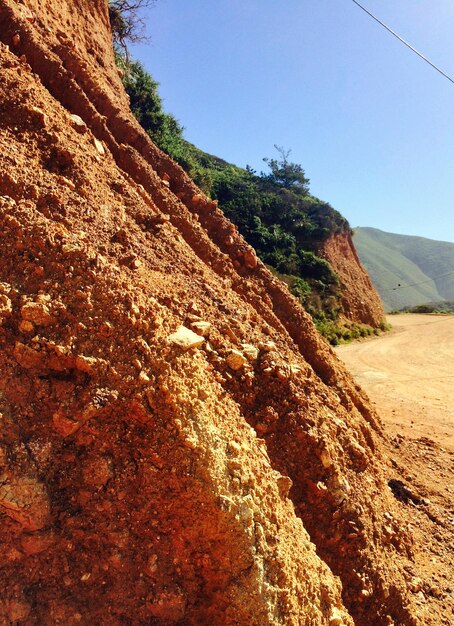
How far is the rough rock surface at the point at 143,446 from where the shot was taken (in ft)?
7.73

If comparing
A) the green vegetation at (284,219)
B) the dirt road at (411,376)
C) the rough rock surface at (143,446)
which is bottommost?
the dirt road at (411,376)

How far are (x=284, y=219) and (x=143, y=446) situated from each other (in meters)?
26.0

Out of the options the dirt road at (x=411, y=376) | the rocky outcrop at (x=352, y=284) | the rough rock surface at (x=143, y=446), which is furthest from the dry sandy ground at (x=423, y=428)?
the rocky outcrop at (x=352, y=284)

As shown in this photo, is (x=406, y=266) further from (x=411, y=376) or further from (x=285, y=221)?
(x=411, y=376)

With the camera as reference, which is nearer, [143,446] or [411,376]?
[143,446]

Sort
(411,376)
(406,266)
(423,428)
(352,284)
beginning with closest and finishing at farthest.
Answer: (423,428)
(411,376)
(352,284)
(406,266)

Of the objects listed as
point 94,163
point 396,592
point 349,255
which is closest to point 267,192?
point 349,255

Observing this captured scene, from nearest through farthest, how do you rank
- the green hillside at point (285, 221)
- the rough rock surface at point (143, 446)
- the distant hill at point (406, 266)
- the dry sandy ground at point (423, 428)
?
the rough rock surface at point (143, 446) → the dry sandy ground at point (423, 428) → the green hillside at point (285, 221) → the distant hill at point (406, 266)

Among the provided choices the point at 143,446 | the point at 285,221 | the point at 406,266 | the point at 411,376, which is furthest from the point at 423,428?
the point at 406,266

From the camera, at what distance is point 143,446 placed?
2592 mm

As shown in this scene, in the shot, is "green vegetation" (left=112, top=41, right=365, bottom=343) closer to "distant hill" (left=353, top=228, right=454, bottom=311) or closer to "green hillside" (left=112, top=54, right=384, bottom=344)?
"green hillside" (left=112, top=54, right=384, bottom=344)

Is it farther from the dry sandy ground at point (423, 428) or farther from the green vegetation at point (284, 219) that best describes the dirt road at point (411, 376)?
the green vegetation at point (284, 219)

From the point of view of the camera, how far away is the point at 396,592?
344cm

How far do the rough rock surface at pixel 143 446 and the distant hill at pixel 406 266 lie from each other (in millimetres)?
70772
